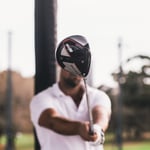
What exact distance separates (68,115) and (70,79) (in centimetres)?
17

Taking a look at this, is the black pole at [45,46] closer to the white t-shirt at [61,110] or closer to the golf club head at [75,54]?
the white t-shirt at [61,110]

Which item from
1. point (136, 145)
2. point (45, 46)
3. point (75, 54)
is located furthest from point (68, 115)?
point (136, 145)

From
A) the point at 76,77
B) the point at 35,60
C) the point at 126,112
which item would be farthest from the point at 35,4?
the point at 126,112

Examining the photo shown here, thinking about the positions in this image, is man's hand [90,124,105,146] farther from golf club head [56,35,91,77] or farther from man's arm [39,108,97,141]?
golf club head [56,35,91,77]

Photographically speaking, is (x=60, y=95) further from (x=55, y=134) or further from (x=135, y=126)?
(x=135, y=126)

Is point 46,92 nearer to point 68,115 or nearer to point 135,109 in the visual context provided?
point 68,115

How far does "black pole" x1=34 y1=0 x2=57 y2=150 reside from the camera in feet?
11.5

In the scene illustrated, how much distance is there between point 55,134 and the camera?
331cm

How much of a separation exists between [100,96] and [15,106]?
84.7ft

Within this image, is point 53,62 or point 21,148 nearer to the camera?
point 53,62

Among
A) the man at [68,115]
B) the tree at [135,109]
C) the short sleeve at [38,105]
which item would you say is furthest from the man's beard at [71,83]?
the tree at [135,109]

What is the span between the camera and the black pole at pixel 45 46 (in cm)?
351

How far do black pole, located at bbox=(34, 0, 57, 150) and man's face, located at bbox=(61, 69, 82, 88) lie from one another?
0.50 feet

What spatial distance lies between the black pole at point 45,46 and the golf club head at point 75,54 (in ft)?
0.82
